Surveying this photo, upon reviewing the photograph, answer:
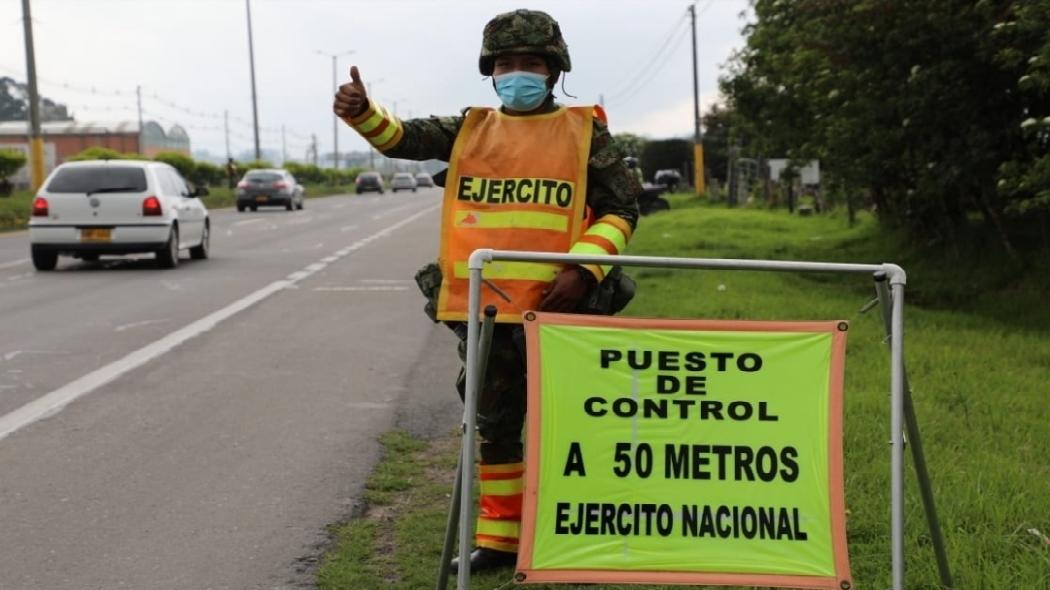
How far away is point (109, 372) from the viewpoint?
8.67 meters

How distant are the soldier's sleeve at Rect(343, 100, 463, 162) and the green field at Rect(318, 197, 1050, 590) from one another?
1361 millimetres

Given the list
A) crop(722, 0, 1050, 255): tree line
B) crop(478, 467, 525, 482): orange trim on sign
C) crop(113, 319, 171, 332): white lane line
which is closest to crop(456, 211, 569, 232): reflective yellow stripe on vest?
crop(478, 467, 525, 482): orange trim on sign

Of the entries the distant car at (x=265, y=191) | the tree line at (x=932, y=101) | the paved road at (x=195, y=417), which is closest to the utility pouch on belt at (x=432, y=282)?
the paved road at (x=195, y=417)

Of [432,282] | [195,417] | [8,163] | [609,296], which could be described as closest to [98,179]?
[195,417]

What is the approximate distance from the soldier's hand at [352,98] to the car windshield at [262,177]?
41.4 meters

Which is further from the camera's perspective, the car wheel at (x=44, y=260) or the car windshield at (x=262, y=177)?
the car windshield at (x=262, y=177)

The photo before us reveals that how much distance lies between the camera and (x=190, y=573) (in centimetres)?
443

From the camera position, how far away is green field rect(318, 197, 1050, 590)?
4.29 meters

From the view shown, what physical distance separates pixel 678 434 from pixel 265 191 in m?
41.9

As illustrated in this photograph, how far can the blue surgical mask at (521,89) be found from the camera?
4.10m

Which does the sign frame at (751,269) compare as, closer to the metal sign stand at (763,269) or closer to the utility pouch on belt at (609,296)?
the metal sign stand at (763,269)

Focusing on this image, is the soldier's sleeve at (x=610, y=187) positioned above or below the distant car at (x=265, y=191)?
above

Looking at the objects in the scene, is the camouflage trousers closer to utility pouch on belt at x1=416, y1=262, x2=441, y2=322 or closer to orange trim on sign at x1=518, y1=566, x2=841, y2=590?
utility pouch on belt at x1=416, y1=262, x2=441, y2=322

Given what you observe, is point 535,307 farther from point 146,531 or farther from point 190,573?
point 146,531
